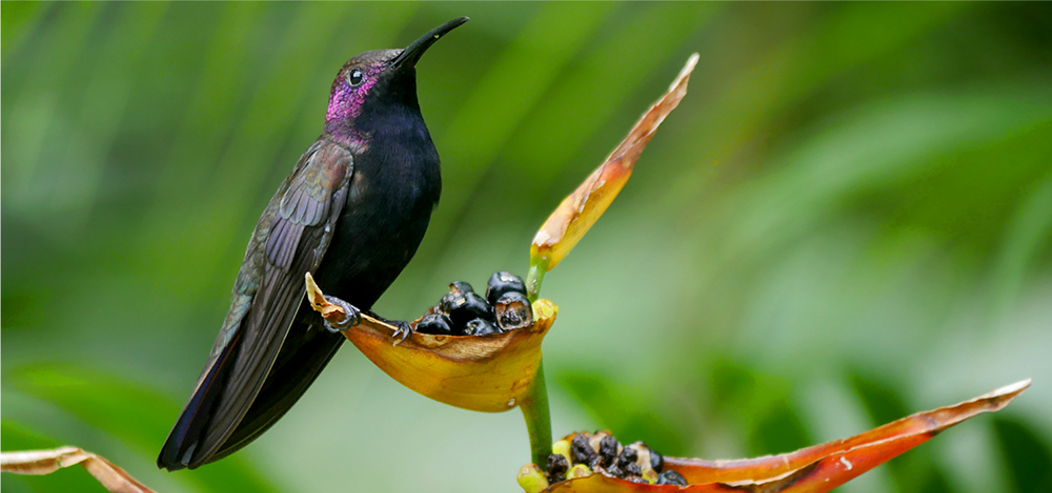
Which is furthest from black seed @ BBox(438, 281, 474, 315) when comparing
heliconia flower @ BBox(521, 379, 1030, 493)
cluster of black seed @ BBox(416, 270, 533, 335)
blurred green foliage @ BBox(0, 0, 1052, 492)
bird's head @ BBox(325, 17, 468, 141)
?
blurred green foliage @ BBox(0, 0, 1052, 492)

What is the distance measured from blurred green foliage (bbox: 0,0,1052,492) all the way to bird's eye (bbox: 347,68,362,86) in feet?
1.44

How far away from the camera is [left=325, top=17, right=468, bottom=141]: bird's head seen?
800 millimetres

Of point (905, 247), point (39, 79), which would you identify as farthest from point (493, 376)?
point (905, 247)

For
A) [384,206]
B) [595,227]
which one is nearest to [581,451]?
[384,206]

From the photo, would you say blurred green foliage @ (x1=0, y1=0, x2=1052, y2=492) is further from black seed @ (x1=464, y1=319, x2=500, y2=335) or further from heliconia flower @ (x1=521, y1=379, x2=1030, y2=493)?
black seed @ (x1=464, y1=319, x2=500, y2=335)

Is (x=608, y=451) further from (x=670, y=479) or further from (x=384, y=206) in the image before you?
(x=384, y=206)

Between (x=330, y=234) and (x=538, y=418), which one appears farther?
(x=330, y=234)

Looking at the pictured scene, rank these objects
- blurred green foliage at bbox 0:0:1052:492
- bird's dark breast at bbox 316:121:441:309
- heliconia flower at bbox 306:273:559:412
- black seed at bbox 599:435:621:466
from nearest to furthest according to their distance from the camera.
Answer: heliconia flower at bbox 306:273:559:412 → black seed at bbox 599:435:621:466 → bird's dark breast at bbox 316:121:441:309 → blurred green foliage at bbox 0:0:1052:492

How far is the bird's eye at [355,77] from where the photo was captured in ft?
2.70

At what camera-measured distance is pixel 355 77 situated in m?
0.83

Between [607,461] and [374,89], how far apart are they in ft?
1.50

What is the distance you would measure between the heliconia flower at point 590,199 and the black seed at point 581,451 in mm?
155

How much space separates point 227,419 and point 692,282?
3.79ft

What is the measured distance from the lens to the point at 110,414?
3.49 feet
